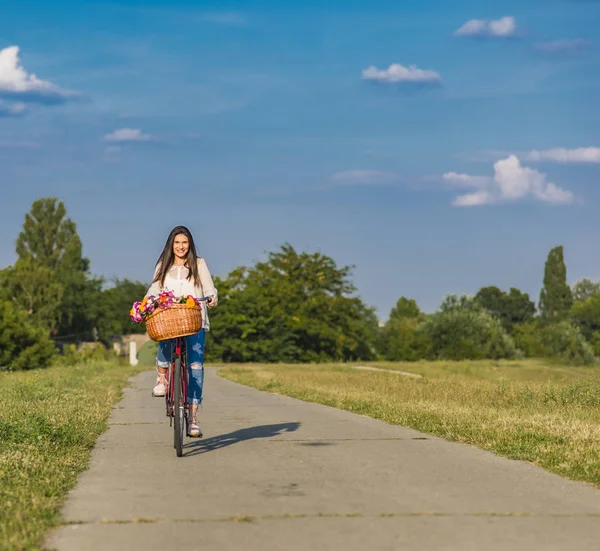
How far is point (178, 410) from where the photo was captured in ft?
32.3

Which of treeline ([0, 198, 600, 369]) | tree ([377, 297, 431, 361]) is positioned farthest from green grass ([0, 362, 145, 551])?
tree ([377, 297, 431, 361])

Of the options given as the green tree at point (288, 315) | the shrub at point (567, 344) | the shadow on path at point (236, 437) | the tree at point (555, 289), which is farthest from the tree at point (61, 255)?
the shadow on path at point (236, 437)

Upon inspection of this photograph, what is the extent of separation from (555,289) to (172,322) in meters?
149

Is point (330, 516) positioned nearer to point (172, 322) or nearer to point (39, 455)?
point (39, 455)

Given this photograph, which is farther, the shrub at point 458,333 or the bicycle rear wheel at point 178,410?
the shrub at point 458,333

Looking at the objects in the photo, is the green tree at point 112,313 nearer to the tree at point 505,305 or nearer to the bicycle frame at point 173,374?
the tree at point 505,305

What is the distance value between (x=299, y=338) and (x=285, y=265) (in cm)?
624

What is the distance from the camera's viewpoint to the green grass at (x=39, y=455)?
618cm

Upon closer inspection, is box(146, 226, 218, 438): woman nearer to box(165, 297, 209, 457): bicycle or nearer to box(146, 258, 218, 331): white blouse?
box(146, 258, 218, 331): white blouse

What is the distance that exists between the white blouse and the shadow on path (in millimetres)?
1220

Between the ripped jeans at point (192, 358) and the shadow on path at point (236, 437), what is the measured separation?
50 centimetres

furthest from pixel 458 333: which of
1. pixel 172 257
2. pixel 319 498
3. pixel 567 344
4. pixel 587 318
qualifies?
pixel 319 498

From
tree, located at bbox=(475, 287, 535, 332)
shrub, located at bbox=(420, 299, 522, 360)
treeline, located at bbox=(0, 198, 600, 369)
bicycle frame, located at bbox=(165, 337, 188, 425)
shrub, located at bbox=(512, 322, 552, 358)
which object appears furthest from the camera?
tree, located at bbox=(475, 287, 535, 332)

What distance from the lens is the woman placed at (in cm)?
1054
